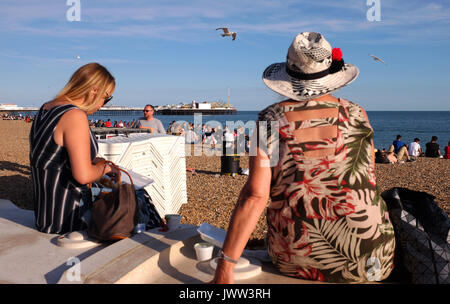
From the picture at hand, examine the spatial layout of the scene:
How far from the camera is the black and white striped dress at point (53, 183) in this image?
2.68 metres

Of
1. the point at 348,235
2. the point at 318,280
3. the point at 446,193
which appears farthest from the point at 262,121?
the point at 446,193

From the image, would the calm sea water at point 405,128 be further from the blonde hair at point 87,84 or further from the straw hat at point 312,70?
the straw hat at point 312,70

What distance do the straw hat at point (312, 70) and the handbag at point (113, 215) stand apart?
124 cm

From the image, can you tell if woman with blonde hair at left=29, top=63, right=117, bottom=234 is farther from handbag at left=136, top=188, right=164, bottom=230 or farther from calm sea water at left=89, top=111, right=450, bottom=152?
calm sea water at left=89, top=111, right=450, bottom=152

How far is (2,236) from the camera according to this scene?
9.62 feet

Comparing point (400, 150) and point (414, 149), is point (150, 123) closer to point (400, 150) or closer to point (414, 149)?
point (400, 150)

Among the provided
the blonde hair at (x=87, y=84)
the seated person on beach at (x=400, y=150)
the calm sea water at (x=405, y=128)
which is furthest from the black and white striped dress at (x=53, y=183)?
the seated person on beach at (x=400, y=150)

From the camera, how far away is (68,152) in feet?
8.53

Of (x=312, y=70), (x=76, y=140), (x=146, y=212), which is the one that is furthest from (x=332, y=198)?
(x=76, y=140)

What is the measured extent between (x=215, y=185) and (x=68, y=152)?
7.08 metres

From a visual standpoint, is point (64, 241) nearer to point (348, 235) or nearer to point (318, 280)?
→ point (318, 280)

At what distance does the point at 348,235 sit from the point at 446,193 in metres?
8.42

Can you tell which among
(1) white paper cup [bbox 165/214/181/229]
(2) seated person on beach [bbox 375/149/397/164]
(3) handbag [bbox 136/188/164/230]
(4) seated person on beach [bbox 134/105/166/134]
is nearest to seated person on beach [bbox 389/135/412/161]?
(2) seated person on beach [bbox 375/149/397/164]

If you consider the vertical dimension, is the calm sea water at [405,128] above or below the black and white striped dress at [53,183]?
below
